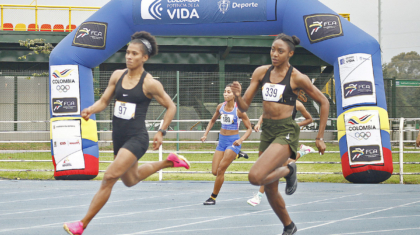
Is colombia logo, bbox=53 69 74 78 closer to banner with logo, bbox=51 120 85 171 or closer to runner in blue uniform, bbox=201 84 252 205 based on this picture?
banner with logo, bbox=51 120 85 171

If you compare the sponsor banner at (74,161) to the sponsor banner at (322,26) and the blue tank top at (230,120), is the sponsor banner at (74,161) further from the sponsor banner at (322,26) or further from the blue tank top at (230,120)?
the sponsor banner at (322,26)

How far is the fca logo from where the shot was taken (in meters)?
9.40

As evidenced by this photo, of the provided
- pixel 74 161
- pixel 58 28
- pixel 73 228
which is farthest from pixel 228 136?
pixel 58 28

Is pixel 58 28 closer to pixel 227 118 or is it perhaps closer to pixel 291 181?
pixel 227 118

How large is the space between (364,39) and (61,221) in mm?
6817

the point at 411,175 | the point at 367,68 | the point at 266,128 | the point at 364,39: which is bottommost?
the point at 411,175

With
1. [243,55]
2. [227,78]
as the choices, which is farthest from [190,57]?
[227,78]

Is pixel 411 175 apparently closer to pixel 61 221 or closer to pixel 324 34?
pixel 324 34

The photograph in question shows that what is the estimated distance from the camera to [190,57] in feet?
65.3

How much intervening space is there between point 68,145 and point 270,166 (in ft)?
20.8

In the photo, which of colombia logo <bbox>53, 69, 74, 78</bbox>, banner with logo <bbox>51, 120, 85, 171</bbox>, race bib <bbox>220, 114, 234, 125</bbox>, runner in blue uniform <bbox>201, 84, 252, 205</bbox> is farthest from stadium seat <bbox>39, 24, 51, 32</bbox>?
race bib <bbox>220, 114, 234, 125</bbox>

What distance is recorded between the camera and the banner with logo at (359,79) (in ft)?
28.2

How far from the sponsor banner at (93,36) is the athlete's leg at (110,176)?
5.86 meters

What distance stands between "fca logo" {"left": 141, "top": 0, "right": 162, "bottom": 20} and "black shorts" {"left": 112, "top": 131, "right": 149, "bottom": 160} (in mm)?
5563
